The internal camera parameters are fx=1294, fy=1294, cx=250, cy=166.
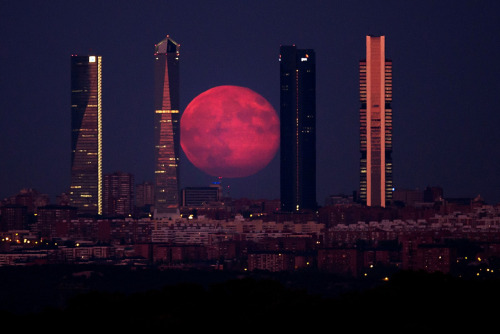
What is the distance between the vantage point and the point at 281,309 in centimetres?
3944

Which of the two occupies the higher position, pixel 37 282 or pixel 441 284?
pixel 441 284

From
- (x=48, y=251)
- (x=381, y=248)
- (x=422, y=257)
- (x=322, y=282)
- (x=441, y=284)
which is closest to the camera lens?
(x=441, y=284)

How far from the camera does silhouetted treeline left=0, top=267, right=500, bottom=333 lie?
37625 mm

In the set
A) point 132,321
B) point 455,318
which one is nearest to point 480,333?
point 455,318

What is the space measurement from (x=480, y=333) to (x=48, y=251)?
512 ft

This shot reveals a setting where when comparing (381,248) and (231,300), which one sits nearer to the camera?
(231,300)

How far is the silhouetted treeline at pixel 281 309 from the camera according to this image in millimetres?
37625

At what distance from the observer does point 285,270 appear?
155000 millimetres

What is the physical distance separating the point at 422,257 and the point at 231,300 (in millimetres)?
113648

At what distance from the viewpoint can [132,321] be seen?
1512 inches

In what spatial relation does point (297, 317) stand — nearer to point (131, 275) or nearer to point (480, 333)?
point (480, 333)

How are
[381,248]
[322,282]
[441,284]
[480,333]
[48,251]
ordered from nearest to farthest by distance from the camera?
[480,333] < [441,284] < [322,282] < [381,248] < [48,251]

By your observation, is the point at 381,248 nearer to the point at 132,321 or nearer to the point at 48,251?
the point at 48,251

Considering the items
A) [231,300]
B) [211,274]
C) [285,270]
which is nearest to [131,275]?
[211,274]
